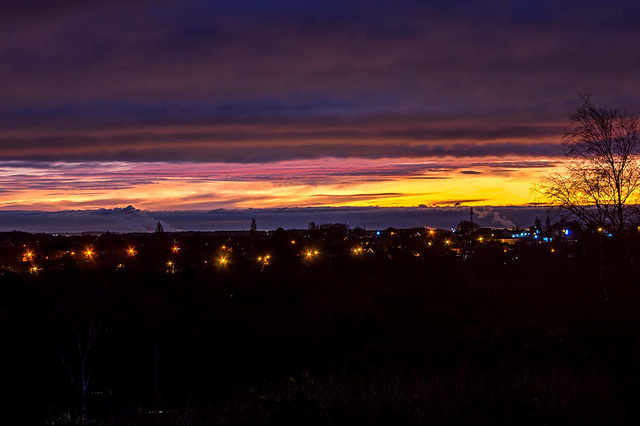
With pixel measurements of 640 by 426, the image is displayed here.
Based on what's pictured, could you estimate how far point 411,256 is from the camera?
4041cm

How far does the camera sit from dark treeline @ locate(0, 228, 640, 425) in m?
9.19

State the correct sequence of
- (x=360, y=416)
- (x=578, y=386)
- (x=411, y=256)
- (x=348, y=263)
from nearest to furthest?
(x=360, y=416) → (x=578, y=386) → (x=411, y=256) → (x=348, y=263)

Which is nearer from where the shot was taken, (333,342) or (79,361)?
(79,361)

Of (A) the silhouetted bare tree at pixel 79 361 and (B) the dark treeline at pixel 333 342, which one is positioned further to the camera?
(A) the silhouetted bare tree at pixel 79 361

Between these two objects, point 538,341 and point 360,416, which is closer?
point 360,416

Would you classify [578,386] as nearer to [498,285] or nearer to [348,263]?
[498,285]

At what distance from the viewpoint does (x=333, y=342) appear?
2978 cm

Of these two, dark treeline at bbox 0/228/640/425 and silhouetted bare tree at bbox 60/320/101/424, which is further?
silhouetted bare tree at bbox 60/320/101/424

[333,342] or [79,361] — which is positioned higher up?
[333,342]

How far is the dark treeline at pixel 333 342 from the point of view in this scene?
9.19 metres

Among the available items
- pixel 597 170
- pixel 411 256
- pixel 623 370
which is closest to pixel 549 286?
pixel 411 256

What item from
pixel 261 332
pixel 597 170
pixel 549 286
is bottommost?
pixel 261 332

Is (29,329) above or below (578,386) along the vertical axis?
below

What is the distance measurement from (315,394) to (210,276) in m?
41.9
